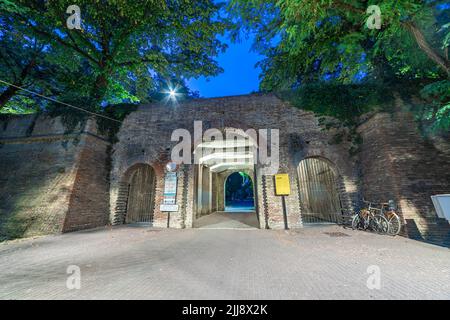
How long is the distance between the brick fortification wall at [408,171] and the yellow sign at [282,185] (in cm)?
322

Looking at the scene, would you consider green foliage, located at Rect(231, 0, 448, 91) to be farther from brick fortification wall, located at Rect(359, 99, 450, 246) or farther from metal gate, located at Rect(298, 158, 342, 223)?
metal gate, located at Rect(298, 158, 342, 223)

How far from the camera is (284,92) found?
934 centimetres

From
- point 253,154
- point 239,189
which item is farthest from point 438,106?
point 239,189

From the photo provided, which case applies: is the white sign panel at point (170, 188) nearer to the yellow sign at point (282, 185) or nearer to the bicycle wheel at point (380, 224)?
the yellow sign at point (282, 185)

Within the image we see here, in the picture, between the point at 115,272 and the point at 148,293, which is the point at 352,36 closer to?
the point at 148,293

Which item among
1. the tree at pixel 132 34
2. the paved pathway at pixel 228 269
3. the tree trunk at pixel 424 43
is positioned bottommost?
the paved pathway at pixel 228 269

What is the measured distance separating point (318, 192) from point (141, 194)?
9.77 metres

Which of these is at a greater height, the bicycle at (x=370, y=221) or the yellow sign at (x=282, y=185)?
the yellow sign at (x=282, y=185)

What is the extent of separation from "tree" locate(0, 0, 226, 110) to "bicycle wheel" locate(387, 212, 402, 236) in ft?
38.4

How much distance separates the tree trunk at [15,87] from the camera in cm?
1081

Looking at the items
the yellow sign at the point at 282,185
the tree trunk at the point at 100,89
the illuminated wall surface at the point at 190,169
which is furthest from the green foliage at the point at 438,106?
the tree trunk at the point at 100,89

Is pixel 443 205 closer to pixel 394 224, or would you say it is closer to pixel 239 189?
pixel 394 224

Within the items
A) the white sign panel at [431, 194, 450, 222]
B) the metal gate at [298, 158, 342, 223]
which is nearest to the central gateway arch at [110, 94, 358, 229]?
the metal gate at [298, 158, 342, 223]
